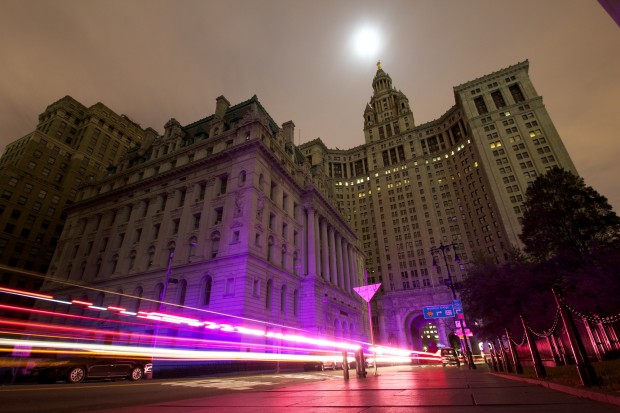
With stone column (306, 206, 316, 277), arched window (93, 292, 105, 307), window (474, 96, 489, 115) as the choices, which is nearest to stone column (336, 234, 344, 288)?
stone column (306, 206, 316, 277)

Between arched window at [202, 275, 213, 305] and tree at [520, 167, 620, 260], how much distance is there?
33020 millimetres

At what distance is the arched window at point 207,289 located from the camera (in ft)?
105

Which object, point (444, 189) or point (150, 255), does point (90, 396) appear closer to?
point (150, 255)

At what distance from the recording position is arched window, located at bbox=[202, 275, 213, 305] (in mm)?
31953

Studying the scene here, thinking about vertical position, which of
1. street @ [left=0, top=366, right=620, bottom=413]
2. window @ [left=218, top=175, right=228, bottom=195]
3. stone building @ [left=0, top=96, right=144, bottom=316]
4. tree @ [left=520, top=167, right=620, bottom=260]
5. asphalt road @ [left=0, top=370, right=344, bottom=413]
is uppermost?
stone building @ [left=0, top=96, right=144, bottom=316]

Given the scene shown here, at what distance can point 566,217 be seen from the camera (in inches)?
1085

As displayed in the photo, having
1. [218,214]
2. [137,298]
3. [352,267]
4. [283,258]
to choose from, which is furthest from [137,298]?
[352,267]

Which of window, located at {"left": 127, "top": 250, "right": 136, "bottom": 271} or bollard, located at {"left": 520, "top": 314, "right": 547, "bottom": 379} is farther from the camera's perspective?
window, located at {"left": 127, "top": 250, "right": 136, "bottom": 271}

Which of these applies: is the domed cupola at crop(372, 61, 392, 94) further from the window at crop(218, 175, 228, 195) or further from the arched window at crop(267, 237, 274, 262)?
the arched window at crop(267, 237, 274, 262)

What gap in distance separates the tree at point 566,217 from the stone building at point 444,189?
1633 inches

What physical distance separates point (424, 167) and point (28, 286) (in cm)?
10390

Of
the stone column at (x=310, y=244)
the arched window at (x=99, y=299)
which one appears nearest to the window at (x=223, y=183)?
the stone column at (x=310, y=244)

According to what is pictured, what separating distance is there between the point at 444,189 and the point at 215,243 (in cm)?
7950

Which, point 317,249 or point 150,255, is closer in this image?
point 150,255
